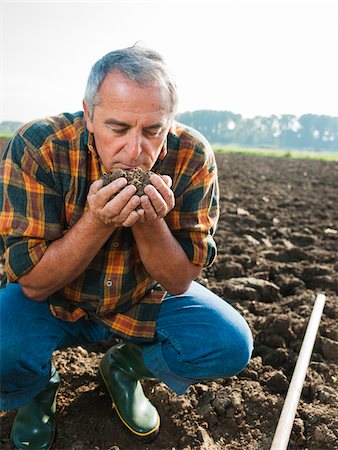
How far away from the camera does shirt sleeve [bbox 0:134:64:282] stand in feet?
6.35

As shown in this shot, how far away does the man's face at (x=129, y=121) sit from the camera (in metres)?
1.79

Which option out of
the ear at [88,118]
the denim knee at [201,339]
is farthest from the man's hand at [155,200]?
the denim knee at [201,339]

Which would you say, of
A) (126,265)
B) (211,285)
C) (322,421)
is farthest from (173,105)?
(211,285)

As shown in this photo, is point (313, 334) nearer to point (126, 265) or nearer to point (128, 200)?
point (126, 265)

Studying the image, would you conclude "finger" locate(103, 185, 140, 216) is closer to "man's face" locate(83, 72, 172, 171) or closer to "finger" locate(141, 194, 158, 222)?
"finger" locate(141, 194, 158, 222)

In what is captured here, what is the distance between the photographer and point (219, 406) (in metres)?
2.33

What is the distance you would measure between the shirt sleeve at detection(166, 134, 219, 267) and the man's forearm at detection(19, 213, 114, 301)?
40cm

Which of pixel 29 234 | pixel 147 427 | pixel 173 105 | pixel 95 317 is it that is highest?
pixel 173 105

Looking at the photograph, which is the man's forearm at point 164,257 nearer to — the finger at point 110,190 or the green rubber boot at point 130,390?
the finger at point 110,190

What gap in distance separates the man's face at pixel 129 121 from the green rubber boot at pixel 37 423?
1.07m

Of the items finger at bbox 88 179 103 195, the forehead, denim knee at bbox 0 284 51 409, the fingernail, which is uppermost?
the forehead

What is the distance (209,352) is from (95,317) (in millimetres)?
519

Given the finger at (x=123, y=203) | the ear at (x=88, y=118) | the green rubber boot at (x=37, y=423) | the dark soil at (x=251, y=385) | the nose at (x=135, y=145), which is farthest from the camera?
the dark soil at (x=251, y=385)

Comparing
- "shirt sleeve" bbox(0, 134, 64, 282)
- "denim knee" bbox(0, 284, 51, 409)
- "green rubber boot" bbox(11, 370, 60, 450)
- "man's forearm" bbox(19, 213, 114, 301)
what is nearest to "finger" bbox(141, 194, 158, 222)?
"man's forearm" bbox(19, 213, 114, 301)
